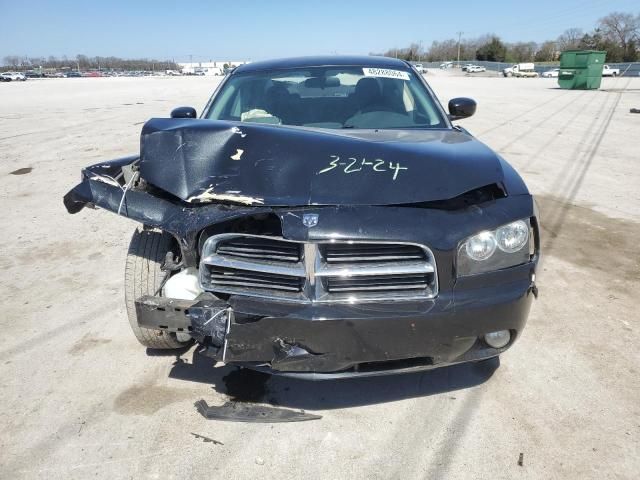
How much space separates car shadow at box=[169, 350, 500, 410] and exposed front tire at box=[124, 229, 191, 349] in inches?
12.7

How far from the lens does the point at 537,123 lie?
1388cm

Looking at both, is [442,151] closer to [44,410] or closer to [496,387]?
[496,387]

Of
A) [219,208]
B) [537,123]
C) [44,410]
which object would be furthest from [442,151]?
[537,123]

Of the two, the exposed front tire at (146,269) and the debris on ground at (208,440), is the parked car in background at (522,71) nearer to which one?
the exposed front tire at (146,269)

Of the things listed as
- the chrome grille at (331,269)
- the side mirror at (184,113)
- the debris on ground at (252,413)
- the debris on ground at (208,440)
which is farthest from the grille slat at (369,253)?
the side mirror at (184,113)

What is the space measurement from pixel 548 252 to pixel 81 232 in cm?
465

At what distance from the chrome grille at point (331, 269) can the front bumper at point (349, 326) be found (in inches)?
2.3

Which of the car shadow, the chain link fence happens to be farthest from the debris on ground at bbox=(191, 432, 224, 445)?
the chain link fence

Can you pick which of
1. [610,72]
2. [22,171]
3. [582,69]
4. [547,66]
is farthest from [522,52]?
[22,171]

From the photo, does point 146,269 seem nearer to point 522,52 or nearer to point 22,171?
point 22,171

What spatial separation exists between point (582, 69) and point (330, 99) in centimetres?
2924

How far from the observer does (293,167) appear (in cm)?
236

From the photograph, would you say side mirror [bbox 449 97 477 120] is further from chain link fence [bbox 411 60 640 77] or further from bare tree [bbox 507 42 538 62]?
bare tree [bbox 507 42 538 62]

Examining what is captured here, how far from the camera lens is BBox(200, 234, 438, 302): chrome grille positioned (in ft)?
7.16
